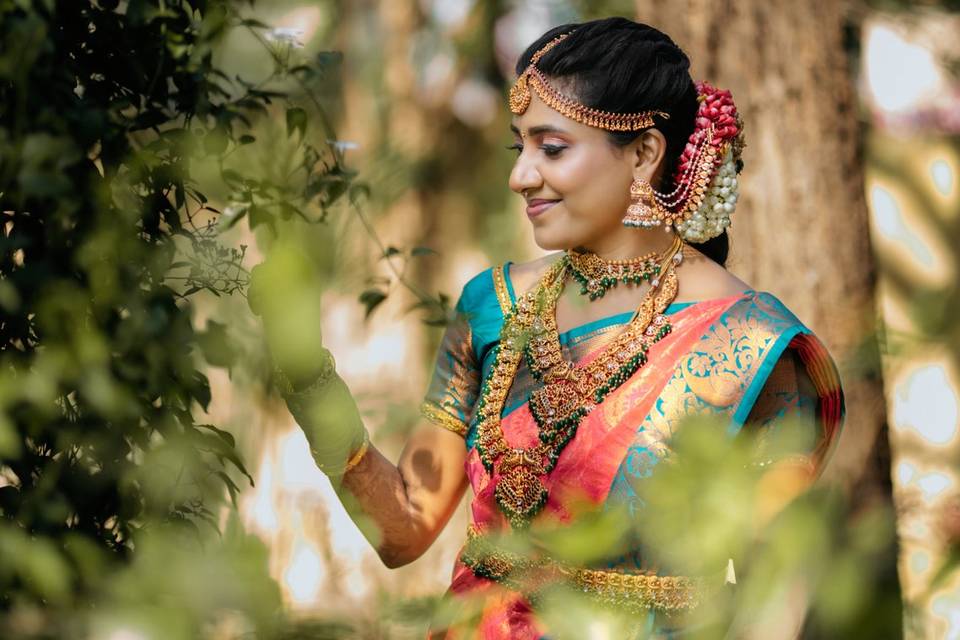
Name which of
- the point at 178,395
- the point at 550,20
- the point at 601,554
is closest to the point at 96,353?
the point at 178,395

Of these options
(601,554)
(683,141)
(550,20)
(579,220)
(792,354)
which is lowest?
(601,554)

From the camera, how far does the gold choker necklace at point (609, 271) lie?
198 cm

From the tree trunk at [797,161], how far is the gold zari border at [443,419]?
48.4 inches

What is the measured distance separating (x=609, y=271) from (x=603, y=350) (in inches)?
5.7

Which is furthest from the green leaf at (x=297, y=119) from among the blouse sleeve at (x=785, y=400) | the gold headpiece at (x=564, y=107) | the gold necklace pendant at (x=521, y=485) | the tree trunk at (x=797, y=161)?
the tree trunk at (x=797, y=161)

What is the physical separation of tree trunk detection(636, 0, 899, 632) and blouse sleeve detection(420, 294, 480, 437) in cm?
115

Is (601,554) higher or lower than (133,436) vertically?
lower

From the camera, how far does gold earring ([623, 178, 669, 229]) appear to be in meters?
1.93

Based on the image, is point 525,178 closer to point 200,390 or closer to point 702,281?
point 702,281

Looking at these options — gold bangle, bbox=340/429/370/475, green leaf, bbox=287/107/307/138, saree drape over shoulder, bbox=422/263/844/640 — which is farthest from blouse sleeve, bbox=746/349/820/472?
green leaf, bbox=287/107/307/138

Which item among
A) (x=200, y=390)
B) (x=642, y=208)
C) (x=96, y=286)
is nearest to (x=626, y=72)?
(x=642, y=208)

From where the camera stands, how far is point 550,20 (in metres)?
6.04

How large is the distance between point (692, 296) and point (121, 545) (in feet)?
3.48

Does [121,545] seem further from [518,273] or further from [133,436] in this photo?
[518,273]
